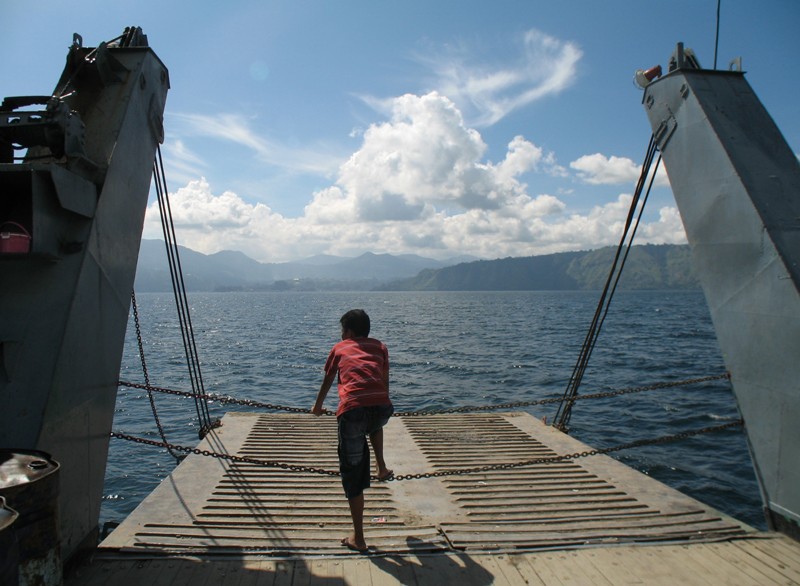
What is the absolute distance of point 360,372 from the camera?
4.57 metres

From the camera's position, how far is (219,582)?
3943 mm

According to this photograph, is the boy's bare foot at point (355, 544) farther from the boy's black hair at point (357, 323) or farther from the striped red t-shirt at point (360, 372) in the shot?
the boy's black hair at point (357, 323)

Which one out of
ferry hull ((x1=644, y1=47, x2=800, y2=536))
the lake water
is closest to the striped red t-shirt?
ferry hull ((x1=644, y1=47, x2=800, y2=536))

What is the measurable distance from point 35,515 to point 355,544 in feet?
8.43

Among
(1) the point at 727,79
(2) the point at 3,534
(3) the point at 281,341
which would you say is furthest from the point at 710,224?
(3) the point at 281,341

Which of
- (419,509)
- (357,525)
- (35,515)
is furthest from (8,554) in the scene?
(419,509)

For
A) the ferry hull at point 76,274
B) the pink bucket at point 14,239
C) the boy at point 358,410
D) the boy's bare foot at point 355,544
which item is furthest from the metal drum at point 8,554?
the boy's bare foot at point 355,544

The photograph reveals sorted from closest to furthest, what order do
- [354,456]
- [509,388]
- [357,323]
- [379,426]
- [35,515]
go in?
[35,515], [354,456], [379,426], [357,323], [509,388]

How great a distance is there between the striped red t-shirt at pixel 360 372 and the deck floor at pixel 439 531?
4.43 feet

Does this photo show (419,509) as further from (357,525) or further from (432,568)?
(432,568)

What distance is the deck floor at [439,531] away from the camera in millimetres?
4121

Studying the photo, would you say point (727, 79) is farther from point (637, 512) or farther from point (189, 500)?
point (189, 500)

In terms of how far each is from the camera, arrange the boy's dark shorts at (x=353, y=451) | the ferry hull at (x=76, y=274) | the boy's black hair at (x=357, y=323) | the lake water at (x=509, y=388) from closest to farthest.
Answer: the ferry hull at (x=76, y=274), the boy's dark shorts at (x=353, y=451), the boy's black hair at (x=357, y=323), the lake water at (x=509, y=388)

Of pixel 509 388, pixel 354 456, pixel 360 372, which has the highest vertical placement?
pixel 360 372
